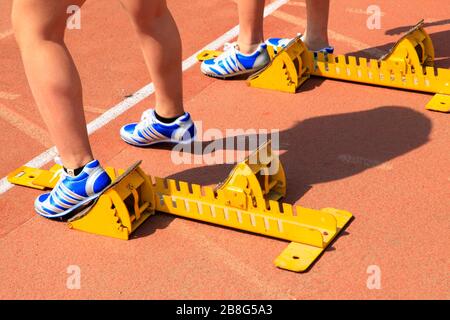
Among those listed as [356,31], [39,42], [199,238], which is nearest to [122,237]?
[199,238]

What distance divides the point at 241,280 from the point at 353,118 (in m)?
1.79

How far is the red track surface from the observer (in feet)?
14.6

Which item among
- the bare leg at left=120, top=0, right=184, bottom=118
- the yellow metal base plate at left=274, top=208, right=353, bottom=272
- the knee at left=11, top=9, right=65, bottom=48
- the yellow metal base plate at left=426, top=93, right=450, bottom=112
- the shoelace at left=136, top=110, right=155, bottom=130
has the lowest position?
the yellow metal base plate at left=426, top=93, right=450, bottom=112

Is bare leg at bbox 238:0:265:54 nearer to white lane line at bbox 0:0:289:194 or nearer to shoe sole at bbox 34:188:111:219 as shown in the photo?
white lane line at bbox 0:0:289:194

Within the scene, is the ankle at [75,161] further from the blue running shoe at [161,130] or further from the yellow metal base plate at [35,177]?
the blue running shoe at [161,130]

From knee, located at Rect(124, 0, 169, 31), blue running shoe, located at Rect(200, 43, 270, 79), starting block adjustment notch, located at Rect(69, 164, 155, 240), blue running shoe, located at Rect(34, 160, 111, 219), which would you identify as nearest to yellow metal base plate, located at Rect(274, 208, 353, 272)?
starting block adjustment notch, located at Rect(69, 164, 155, 240)

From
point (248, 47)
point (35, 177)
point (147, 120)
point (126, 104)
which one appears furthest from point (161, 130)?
point (248, 47)

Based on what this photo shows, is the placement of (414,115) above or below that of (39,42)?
below

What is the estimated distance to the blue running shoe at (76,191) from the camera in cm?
482

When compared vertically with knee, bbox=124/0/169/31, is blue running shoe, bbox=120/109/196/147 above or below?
below

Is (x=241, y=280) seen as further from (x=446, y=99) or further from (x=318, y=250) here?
(x=446, y=99)

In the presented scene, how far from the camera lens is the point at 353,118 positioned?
5.85 m

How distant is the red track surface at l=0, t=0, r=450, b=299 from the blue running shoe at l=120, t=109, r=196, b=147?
97 mm

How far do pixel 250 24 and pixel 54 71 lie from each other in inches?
79.8
